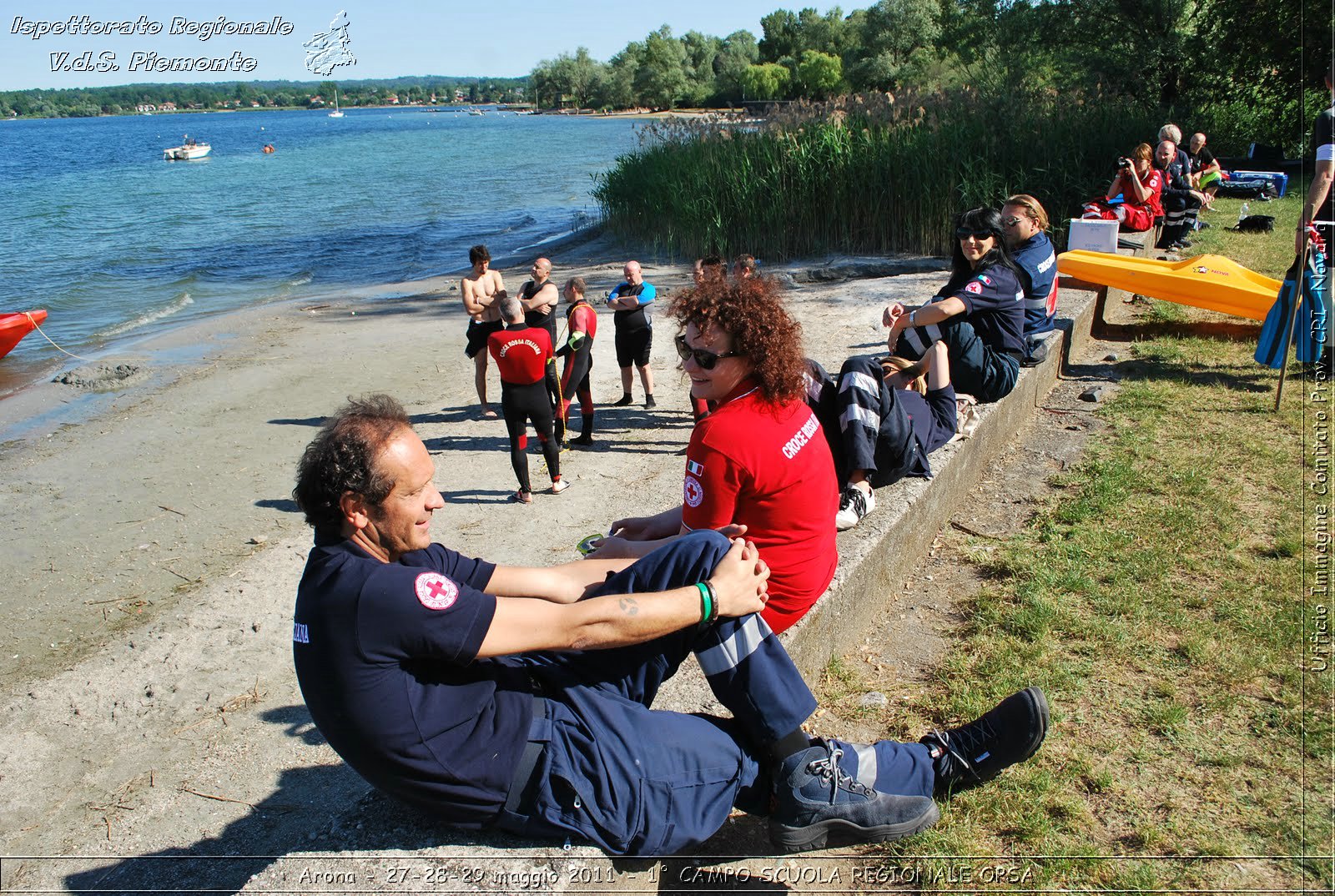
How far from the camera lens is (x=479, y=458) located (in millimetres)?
8227

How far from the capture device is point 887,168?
48.3 ft

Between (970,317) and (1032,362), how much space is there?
98 cm

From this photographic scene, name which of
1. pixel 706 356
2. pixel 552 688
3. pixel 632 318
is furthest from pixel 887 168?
pixel 552 688

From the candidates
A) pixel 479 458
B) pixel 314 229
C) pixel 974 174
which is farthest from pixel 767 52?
pixel 479 458

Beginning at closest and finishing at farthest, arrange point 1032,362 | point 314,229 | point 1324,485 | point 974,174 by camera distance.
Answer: point 1324,485 → point 1032,362 → point 974,174 → point 314,229

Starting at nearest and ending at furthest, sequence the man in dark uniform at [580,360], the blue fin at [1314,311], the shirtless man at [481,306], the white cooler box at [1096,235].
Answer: the blue fin at [1314,311] < the man in dark uniform at [580,360] < the shirtless man at [481,306] < the white cooler box at [1096,235]

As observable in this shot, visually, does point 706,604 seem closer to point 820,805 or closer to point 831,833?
point 820,805

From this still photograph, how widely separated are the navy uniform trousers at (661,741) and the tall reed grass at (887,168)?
12.8 metres

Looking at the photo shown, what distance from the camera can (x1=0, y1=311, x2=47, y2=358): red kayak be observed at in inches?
563

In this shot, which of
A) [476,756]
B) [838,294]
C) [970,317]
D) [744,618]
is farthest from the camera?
[838,294]

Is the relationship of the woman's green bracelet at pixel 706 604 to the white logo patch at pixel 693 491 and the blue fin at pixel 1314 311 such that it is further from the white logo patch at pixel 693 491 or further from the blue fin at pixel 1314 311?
the blue fin at pixel 1314 311

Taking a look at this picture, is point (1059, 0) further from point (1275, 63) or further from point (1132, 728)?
point (1132, 728)

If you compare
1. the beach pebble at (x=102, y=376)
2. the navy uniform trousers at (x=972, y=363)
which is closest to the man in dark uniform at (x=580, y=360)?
the navy uniform trousers at (x=972, y=363)

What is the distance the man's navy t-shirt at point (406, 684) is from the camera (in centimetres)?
203
